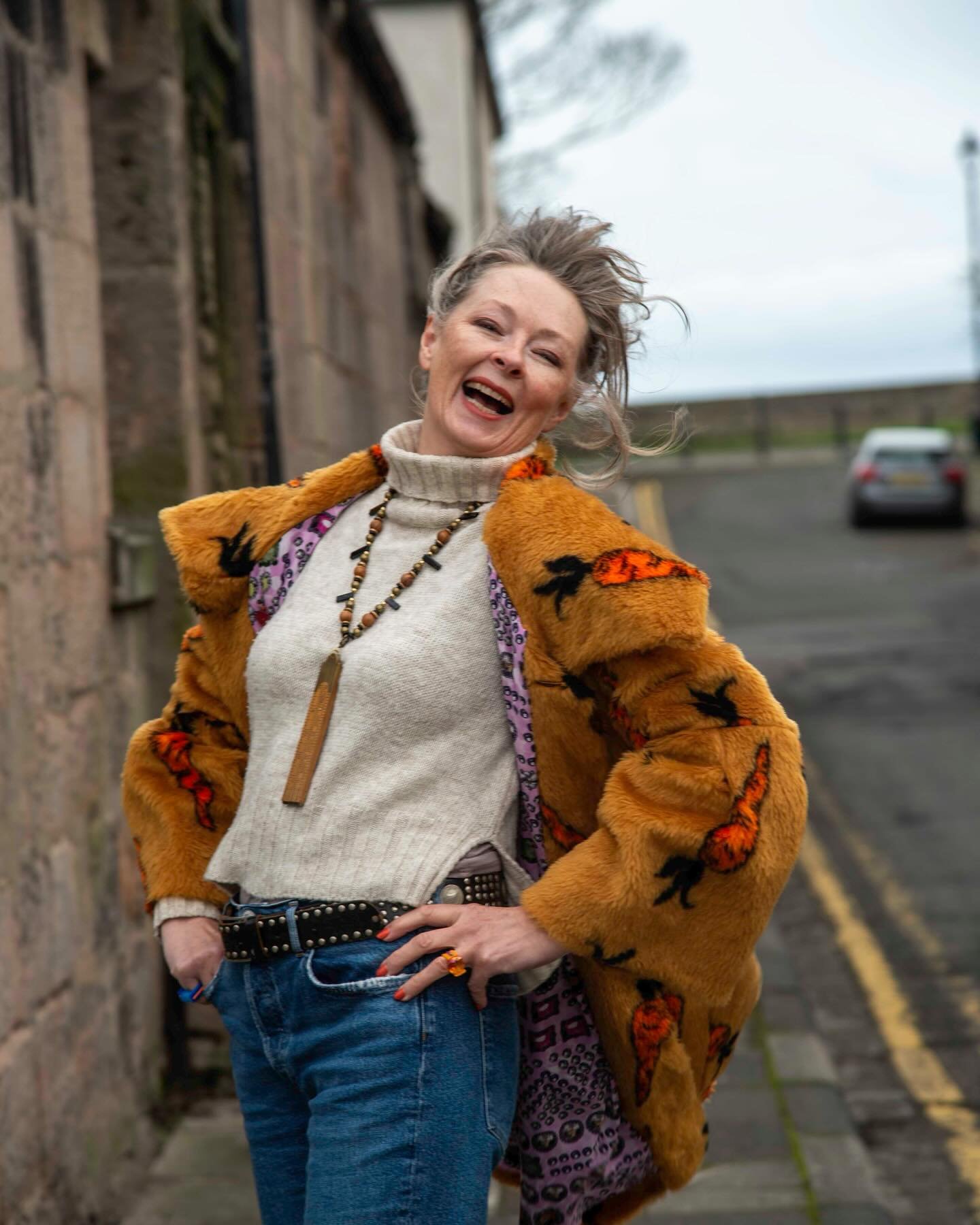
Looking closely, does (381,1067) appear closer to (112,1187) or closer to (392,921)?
(392,921)

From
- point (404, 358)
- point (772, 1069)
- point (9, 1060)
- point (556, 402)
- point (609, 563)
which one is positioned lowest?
point (772, 1069)

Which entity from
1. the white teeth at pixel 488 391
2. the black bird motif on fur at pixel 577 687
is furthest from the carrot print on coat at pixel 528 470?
the black bird motif on fur at pixel 577 687

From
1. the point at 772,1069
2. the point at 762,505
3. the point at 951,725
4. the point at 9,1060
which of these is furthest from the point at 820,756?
the point at 762,505

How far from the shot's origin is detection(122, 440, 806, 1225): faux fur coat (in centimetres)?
206

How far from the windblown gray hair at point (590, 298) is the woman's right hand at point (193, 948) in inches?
35.6

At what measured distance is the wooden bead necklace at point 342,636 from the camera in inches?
84.5

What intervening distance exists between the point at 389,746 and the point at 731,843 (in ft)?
1.63

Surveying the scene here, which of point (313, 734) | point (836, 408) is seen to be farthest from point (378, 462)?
point (836, 408)

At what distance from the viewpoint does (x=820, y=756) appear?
32.3 ft

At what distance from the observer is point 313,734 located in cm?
215

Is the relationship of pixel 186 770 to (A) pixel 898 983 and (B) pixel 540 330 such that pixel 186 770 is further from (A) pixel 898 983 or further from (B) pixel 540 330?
(A) pixel 898 983

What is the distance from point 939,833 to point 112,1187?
5.35 metres

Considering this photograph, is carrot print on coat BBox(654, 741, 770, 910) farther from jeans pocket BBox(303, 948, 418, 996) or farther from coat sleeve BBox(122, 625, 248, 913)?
coat sleeve BBox(122, 625, 248, 913)

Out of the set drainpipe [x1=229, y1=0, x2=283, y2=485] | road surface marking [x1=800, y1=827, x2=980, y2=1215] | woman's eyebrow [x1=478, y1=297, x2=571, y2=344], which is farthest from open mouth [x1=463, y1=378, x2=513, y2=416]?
road surface marking [x1=800, y1=827, x2=980, y2=1215]
